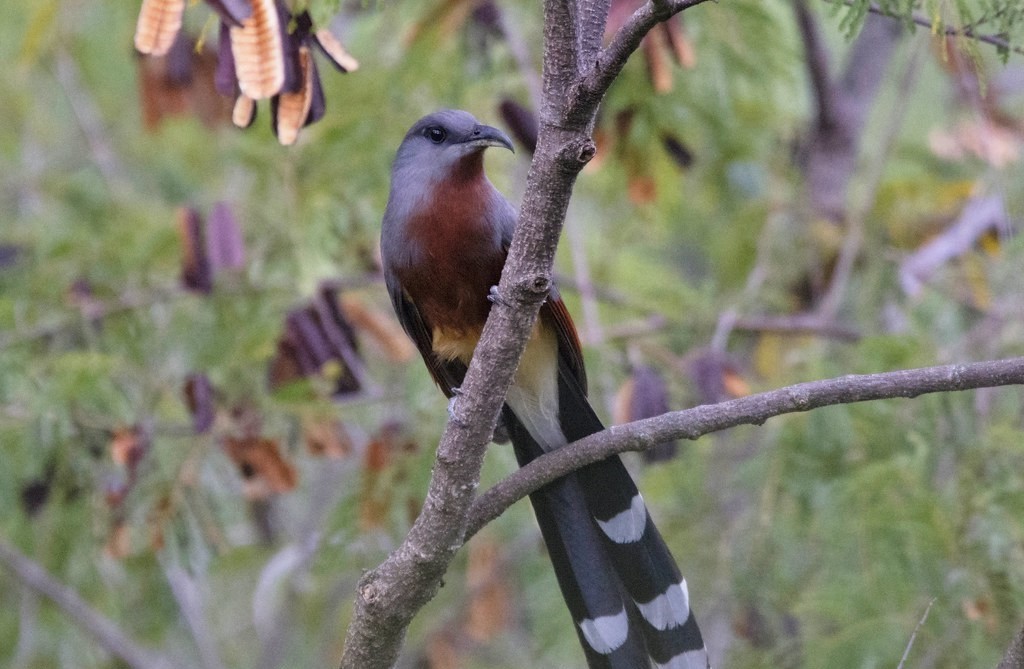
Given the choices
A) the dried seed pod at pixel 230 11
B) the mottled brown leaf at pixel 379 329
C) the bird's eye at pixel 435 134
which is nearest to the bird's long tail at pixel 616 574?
the bird's eye at pixel 435 134

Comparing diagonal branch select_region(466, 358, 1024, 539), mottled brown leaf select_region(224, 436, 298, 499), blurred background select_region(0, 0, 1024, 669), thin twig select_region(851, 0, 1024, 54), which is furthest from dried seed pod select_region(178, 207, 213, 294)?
thin twig select_region(851, 0, 1024, 54)

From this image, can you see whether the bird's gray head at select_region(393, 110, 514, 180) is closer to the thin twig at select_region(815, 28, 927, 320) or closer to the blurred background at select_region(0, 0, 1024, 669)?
the blurred background at select_region(0, 0, 1024, 669)

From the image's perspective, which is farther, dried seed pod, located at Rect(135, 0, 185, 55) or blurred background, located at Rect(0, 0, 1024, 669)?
blurred background, located at Rect(0, 0, 1024, 669)

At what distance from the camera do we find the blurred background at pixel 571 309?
3.35 m

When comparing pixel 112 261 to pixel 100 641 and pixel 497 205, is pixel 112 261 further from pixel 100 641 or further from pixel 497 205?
pixel 497 205

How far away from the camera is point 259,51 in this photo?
7.01ft

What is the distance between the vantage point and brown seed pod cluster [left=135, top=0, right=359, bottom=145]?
2109 millimetres

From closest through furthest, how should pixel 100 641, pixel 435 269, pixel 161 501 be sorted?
pixel 435 269 < pixel 161 501 < pixel 100 641

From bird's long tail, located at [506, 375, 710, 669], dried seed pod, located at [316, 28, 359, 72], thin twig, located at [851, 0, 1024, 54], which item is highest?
dried seed pod, located at [316, 28, 359, 72]

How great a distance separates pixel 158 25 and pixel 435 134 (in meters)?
1.07

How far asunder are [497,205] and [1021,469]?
5.08ft

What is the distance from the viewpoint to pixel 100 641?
15.0ft

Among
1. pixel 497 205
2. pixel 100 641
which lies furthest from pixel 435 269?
pixel 100 641

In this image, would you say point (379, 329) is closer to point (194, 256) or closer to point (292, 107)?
point (194, 256)
